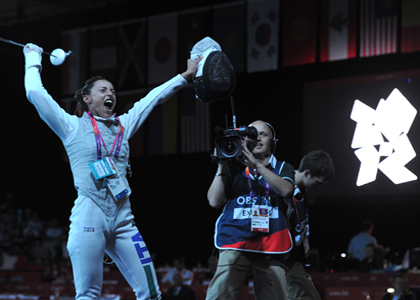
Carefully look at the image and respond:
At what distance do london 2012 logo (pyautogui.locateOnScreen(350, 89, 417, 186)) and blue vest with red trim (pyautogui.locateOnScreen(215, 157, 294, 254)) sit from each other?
5465 millimetres

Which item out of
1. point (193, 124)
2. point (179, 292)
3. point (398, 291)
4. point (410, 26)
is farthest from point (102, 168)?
point (193, 124)

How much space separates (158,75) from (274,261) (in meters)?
8.78

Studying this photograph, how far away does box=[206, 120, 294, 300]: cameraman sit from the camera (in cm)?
304

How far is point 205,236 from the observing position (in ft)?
40.9

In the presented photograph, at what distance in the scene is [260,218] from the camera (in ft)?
10.2

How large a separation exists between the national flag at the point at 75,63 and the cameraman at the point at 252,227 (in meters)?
9.67

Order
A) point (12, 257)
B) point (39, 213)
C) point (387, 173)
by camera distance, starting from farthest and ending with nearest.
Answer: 1. point (39, 213)
2. point (12, 257)
3. point (387, 173)

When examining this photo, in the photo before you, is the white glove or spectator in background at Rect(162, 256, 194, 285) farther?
spectator in background at Rect(162, 256, 194, 285)

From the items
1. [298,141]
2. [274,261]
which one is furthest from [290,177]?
[298,141]

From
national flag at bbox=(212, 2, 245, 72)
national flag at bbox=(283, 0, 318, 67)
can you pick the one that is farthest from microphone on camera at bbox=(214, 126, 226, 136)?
national flag at bbox=(212, 2, 245, 72)

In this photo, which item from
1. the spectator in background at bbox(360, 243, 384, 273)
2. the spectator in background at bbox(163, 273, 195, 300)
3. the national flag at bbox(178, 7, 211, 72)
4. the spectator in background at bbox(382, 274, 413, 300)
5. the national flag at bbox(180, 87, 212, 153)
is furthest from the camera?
the national flag at bbox(180, 87, 212, 153)

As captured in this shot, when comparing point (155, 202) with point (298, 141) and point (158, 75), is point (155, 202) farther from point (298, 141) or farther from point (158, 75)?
point (298, 141)

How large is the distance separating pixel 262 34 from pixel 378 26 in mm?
2114

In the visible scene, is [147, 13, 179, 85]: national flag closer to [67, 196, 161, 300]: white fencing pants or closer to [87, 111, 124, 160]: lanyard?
[87, 111, 124, 160]: lanyard
